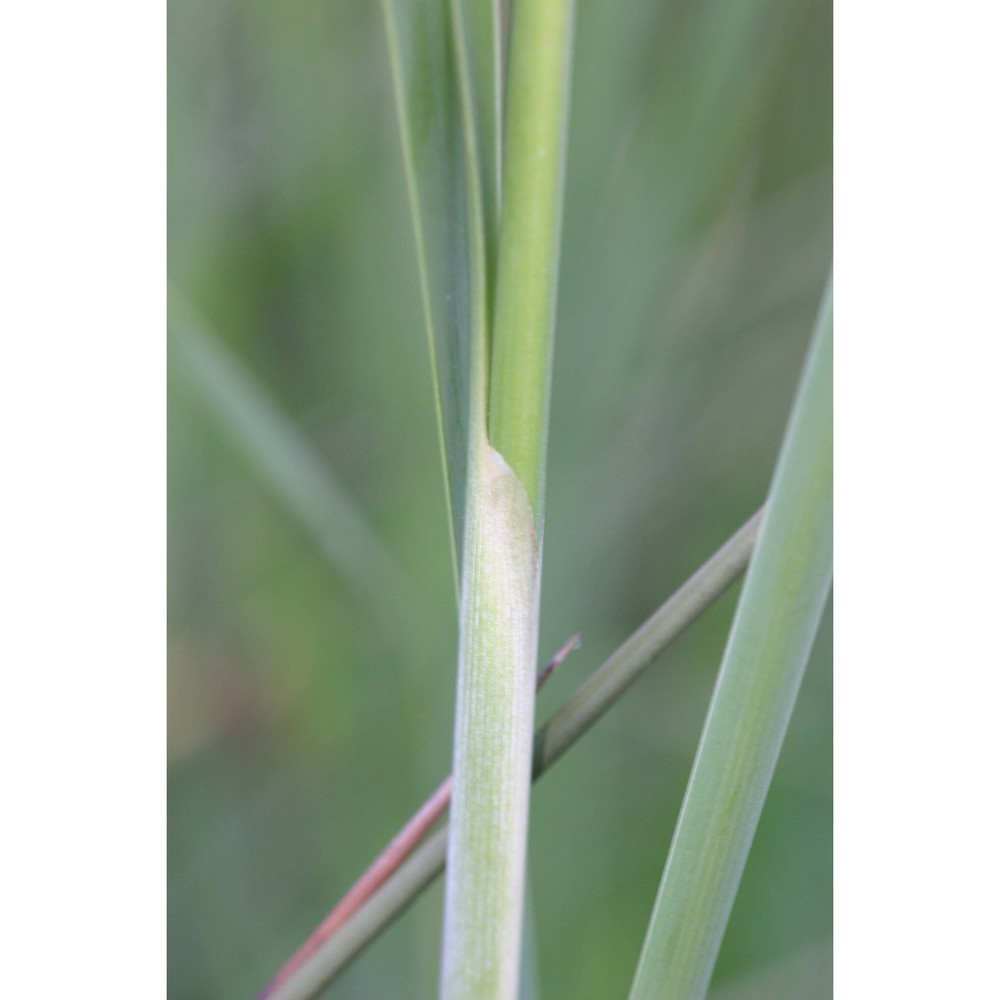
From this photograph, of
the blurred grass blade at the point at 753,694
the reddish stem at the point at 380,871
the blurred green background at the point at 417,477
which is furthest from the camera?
the blurred green background at the point at 417,477

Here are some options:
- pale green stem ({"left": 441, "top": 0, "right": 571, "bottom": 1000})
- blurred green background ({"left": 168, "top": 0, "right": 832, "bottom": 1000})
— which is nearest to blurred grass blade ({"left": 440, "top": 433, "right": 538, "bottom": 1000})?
pale green stem ({"left": 441, "top": 0, "right": 571, "bottom": 1000})

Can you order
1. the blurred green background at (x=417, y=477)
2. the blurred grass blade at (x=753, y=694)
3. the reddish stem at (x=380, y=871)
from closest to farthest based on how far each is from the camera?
the blurred grass blade at (x=753, y=694)
the reddish stem at (x=380, y=871)
the blurred green background at (x=417, y=477)

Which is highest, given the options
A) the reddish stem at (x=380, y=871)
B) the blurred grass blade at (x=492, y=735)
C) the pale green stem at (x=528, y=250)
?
the pale green stem at (x=528, y=250)

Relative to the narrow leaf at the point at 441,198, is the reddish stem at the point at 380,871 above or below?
below

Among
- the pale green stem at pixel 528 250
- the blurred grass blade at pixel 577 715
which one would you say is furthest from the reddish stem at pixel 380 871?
the pale green stem at pixel 528 250

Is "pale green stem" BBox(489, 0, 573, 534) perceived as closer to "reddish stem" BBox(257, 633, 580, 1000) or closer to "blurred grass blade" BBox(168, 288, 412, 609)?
"reddish stem" BBox(257, 633, 580, 1000)

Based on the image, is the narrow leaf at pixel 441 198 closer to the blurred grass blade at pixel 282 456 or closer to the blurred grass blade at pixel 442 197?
the blurred grass blade at pixel 442 197
